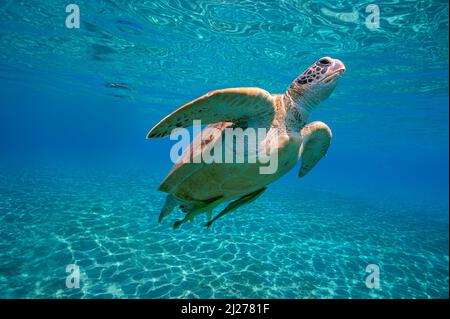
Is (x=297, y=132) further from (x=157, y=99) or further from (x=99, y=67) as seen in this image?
(x=157, y=99)

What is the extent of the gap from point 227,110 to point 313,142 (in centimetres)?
171

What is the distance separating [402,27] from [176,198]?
1103cm

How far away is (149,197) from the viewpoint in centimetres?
1343

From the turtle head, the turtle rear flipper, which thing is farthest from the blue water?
the turtle head

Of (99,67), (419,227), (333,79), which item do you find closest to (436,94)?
(419,227)

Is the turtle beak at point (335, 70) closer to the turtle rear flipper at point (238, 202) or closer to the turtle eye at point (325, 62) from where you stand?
the turtle eye at point (325, 62)

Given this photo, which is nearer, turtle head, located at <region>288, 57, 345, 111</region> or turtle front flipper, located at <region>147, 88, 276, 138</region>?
turtle front flipper, located at <region>147, 88, 276, 138</region>

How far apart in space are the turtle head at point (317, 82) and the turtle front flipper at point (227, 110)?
584 mm

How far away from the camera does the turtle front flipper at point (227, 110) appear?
2516mm

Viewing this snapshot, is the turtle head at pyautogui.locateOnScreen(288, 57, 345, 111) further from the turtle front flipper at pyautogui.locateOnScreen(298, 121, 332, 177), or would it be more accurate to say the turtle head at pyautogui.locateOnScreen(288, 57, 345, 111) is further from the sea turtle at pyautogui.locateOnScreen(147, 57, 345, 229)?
the turtle front flipper at pyautogui.locateOnScreen(298, 121, 332, 177)

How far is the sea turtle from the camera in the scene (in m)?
2.71

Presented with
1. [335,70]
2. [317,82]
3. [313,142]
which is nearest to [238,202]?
[313,142]

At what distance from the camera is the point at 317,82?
3.19 metres

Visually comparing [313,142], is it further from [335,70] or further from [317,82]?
[335,70]
